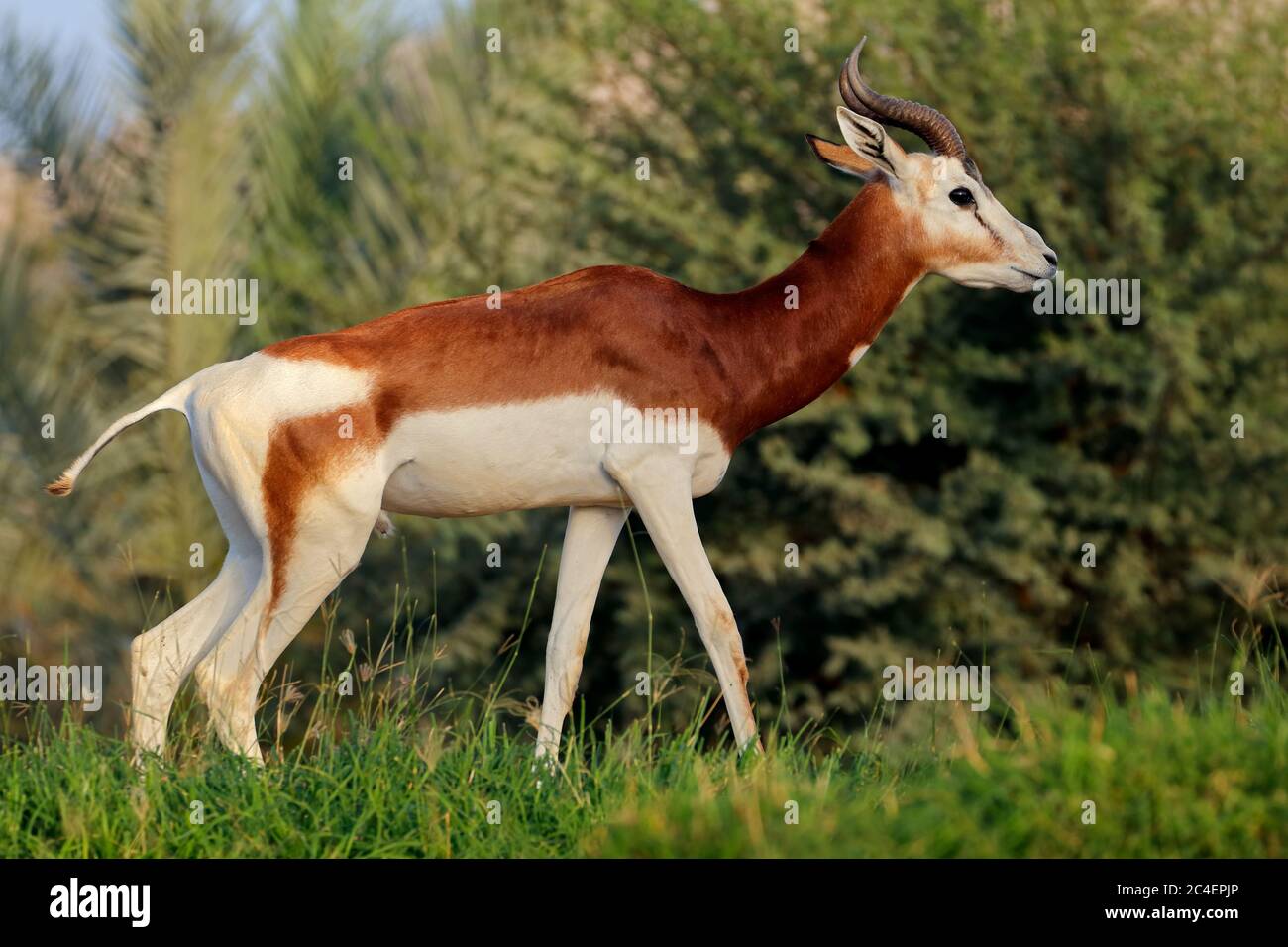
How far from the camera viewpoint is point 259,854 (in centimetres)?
468

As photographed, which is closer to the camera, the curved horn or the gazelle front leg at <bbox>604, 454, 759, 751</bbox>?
the gazelle front leg at <bbox>604, 454, 759, 751</bbox>

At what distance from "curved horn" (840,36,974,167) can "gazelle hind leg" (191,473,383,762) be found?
221cm

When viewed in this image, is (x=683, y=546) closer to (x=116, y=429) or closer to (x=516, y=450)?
(x=516, y=450)

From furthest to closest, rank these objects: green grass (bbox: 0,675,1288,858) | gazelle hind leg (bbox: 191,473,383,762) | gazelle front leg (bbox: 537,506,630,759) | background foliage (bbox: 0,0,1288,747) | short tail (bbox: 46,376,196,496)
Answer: background foliage (bbox: 0,0,1288,747)
gazelle front leg (bbox: 537,506,630,759)
short tail (bbox: 46,376,196,496)
gazelle hind leg (bbox: 191,473,383,762)
green grass (bbox: 0,675,1288,858)

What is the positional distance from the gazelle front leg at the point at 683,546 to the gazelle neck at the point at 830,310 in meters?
0.41

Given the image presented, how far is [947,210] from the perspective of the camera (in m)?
5.92

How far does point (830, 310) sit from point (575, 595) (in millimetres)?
1354

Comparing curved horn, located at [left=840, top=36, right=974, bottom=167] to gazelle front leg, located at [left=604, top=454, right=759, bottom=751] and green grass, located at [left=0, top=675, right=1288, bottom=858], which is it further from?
green grass, located at [left=0, top=675, right=1288, bottom=858]

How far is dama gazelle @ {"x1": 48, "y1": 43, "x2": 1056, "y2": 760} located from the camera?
18.3ft

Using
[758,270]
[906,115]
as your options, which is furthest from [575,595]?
[758,270]

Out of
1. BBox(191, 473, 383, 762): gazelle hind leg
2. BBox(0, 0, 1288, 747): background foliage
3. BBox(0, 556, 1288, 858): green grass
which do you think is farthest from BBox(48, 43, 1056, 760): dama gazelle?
BBox(0, 0, 1288, 747): background foliage

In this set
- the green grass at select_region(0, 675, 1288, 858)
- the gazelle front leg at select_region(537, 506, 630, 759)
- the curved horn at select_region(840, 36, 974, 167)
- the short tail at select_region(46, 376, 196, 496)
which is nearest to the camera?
the green grass at select_region(0, 675, 1288, 858)

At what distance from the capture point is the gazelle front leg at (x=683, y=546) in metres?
5.59
